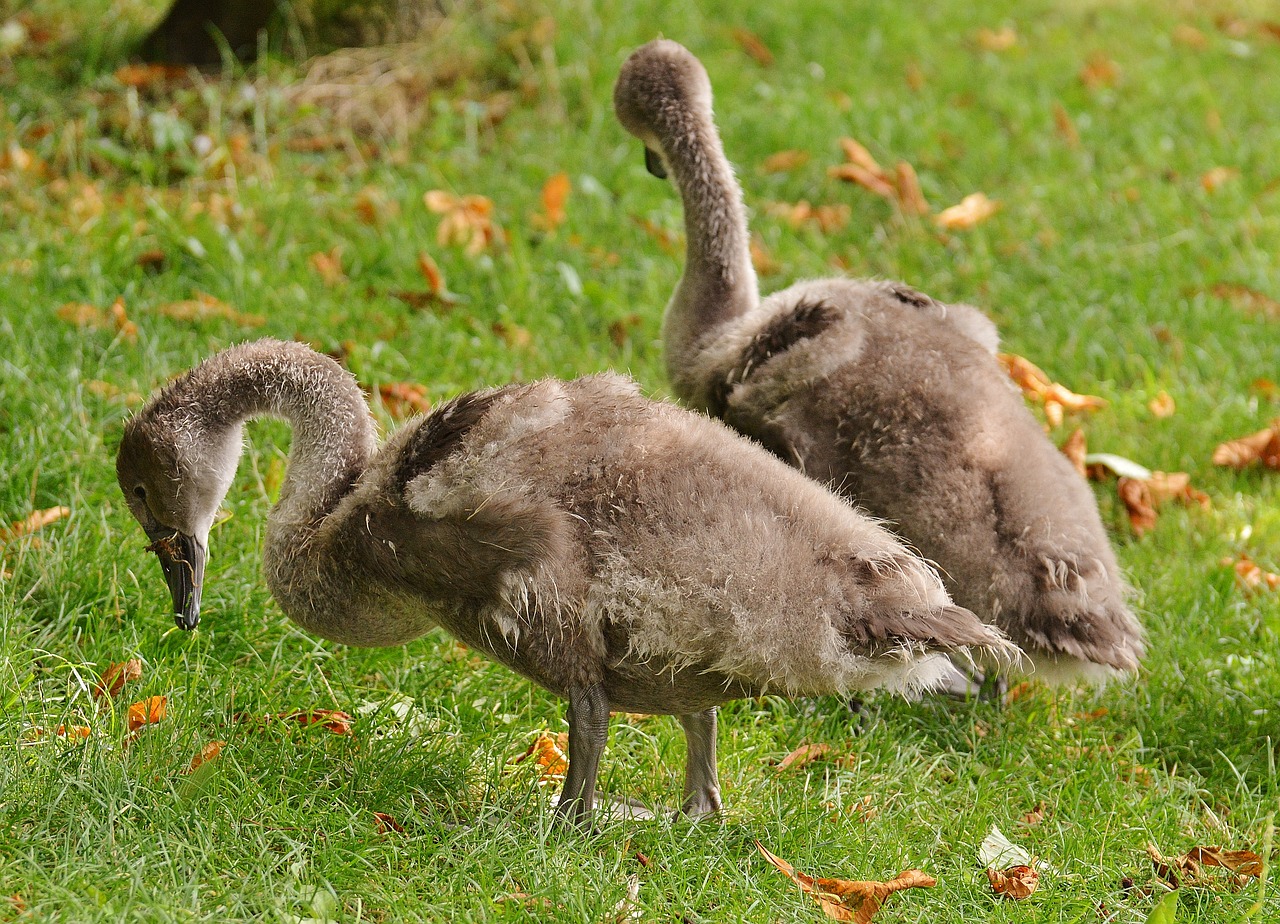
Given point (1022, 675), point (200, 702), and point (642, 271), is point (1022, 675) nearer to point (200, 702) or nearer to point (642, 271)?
point (200, 702)

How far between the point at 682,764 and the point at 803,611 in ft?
3.36

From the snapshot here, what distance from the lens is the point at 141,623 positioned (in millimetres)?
4391

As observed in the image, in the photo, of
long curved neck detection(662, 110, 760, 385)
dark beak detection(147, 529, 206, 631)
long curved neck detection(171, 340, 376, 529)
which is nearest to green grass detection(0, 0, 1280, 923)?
dark beak detection(147, 529, 206, 631)

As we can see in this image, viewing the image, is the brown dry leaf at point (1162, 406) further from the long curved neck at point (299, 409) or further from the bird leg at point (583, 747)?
the long curved neck at point (299, 409)

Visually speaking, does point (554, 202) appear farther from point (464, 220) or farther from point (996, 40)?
point (996, 40)

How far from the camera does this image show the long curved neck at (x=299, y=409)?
4.03m

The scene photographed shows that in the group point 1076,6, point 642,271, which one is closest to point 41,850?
point 642,271

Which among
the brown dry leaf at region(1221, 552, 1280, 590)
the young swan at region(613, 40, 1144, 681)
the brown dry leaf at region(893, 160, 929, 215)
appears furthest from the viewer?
the brown dry leaf at region(893, 160, 929, 215)

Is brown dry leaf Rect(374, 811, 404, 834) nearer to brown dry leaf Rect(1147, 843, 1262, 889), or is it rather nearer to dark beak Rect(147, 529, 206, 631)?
dark beak Rect(147, 529, 206, 631)

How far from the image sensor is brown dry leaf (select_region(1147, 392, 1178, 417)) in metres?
6.17

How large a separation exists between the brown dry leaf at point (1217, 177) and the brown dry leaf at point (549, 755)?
5.75 meters

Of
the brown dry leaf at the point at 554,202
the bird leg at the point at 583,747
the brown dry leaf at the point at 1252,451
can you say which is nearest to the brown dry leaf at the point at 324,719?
the bird leg at the point at 583,747

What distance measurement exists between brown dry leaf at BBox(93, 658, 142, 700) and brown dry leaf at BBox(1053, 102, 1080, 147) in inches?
260

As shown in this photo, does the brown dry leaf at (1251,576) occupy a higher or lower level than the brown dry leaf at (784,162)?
lower
